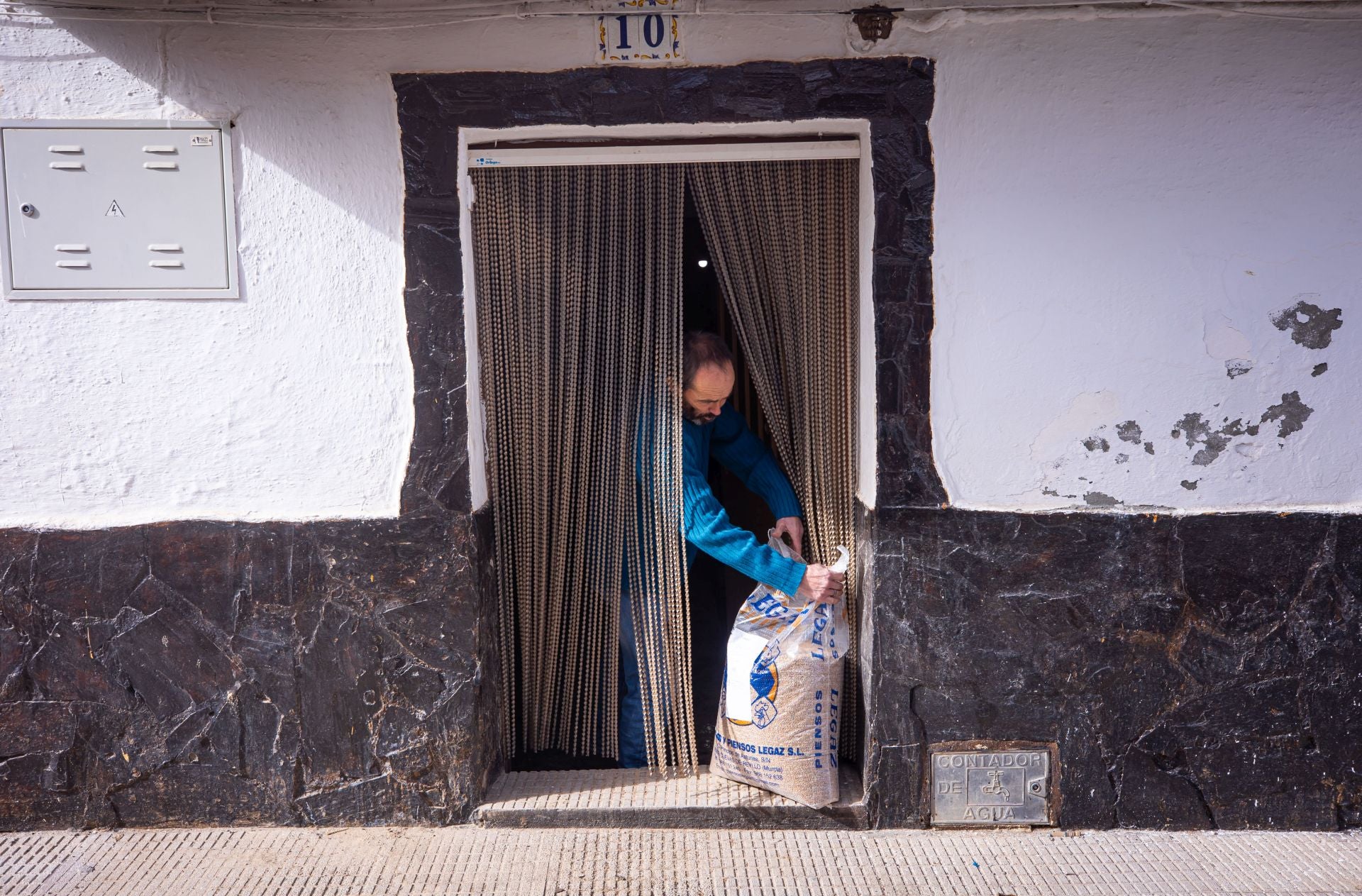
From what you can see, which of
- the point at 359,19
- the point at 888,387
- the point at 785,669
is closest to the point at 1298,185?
the point at 888,387

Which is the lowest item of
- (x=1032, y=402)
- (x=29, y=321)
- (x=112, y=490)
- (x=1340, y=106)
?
(x=112, y=490)

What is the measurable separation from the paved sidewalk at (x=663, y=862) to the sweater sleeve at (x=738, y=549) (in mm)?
832

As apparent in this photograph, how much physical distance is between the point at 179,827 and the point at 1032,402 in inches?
120

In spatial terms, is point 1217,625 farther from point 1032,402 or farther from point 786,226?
point 786,226

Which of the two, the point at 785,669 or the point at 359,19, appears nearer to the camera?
the point at 359,19

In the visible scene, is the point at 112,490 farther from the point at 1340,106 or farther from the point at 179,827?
the point at 1340,106

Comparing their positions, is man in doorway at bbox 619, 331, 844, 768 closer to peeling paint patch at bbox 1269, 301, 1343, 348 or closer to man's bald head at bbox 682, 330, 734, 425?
man's bald head at bbox 682, 330, 734, 425

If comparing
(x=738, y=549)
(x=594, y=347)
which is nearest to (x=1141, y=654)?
(x=738, y=549)

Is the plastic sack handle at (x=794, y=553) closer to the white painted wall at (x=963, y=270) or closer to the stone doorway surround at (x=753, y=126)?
the stone doorway surround at (x=753, y=126)

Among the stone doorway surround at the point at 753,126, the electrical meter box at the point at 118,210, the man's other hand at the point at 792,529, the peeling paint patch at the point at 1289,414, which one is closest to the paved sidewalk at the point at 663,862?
the man's other hand at the point at 792,529

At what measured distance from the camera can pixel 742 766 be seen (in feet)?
10.4

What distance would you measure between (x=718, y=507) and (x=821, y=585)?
42cm

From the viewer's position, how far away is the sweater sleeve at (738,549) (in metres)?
3.06

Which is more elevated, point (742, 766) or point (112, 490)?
point (112, 490)
